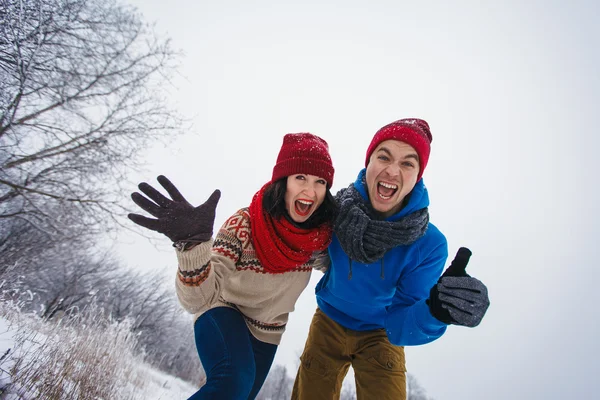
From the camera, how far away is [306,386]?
7.40ft

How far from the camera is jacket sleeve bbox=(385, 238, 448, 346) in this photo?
187cm

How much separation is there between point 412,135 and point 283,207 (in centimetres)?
113

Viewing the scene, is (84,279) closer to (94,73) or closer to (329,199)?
(94,73)

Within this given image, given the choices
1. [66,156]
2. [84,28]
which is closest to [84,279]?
[66,156]

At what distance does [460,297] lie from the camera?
155 cm

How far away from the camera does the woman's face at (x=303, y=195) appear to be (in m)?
2.06

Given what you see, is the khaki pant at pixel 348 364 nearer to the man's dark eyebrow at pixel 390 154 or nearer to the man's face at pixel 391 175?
the man's face at pixel 391 175

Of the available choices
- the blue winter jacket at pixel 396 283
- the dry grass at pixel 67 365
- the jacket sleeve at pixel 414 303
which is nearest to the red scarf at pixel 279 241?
the blue winter jacket at pixel 396 283

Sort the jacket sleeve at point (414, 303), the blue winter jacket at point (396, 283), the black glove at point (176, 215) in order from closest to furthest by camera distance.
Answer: the black glove at point (176, 215) < the jacket sleeve at point (414, 303) < the blue winter jacket at point (396, 283)

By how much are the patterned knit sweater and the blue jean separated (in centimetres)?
10

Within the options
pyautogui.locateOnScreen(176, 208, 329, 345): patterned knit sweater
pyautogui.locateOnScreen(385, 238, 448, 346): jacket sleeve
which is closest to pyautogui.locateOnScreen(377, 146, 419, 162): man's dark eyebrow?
pyautogui.locateOnScreen(385, 238, 448, 346): jacket sleeve

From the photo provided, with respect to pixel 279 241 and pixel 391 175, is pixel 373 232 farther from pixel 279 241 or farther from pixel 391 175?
pixel 279 241

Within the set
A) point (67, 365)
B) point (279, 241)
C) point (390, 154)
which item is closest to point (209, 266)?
point (279, 241)

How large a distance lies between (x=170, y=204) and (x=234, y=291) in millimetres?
830
